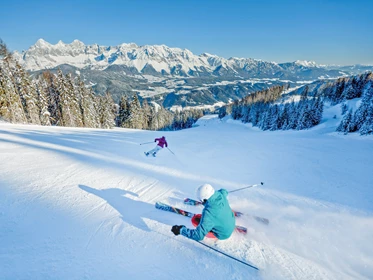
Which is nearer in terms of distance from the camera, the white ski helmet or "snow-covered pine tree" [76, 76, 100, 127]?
the white ski helmet

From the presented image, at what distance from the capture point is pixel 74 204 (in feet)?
16.9

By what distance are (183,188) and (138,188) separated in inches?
64.0

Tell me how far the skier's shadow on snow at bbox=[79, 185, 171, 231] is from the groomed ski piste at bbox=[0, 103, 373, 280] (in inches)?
1.2

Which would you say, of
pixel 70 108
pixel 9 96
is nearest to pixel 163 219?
pixel 9 96

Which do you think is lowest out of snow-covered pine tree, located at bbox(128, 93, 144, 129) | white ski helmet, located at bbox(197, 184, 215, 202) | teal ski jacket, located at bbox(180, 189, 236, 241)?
snow-covered pine tree, located at bbox(128, 93, 144, 129)

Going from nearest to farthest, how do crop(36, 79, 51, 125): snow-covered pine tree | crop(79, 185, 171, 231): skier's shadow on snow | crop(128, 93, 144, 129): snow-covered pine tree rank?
crop(79, 185, 171, 231): skier's shadow on snow
crop(36, 79, 51, 125): snow-covered pine tree
crop(128, 93, 144, 129): snow-covered pine tree

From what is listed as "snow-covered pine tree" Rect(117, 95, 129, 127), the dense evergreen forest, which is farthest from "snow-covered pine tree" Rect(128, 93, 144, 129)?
"snow-covered pine tree" Rect(117, 95, 129, 127)

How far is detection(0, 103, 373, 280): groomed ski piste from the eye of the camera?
3.44 m

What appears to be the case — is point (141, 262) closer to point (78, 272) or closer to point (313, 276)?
point (78, 272)

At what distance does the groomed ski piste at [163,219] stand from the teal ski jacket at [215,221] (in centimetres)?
36

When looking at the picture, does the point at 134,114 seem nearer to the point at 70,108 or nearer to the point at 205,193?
the point at 70,108

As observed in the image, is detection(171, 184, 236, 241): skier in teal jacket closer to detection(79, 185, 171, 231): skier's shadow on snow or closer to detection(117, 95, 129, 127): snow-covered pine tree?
detection(79, 185, 171, 231): skier's shadow on snow

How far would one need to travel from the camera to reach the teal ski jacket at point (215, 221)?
372 centimetres

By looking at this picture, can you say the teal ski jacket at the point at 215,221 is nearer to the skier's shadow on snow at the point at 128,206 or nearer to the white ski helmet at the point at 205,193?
the white ski helmet at the point at 205,193
